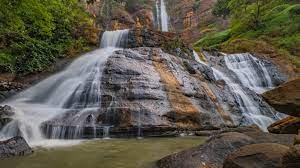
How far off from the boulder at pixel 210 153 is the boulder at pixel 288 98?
2.94 feet

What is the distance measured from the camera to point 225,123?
554 inches

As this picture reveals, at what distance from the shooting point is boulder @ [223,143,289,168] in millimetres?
4914

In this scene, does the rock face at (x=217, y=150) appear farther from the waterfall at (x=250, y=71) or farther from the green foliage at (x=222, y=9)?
the green foliage at (x=222, y=9)

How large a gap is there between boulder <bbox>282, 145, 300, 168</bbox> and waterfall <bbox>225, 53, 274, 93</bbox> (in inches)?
615

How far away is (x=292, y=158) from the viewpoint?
4.07 metres

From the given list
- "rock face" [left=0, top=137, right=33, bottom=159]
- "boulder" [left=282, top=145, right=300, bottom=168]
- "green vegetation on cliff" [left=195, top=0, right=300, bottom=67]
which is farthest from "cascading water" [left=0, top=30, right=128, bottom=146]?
"green vegetation on cliff" [left=195, top=0, right=300, bottom=67]

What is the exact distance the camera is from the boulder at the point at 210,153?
20.9 feet

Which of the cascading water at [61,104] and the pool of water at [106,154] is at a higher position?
the cascading water at [61,104]

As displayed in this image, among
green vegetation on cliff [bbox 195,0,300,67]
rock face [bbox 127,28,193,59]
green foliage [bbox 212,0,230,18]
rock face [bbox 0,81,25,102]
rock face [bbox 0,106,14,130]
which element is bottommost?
rock face [bbox 0,106,14,130]

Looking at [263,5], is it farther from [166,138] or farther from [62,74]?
[166,138]

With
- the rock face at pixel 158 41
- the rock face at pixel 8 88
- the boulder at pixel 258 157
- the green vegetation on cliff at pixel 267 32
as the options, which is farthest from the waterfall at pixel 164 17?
the boulder at pixel 258 157

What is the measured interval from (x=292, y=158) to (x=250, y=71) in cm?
1825

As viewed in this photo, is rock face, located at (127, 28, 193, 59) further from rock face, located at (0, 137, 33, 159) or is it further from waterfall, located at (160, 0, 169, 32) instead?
waterfall, located at (160, 0, 169, 32)

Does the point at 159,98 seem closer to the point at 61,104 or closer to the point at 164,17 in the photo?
the point at 61,104
